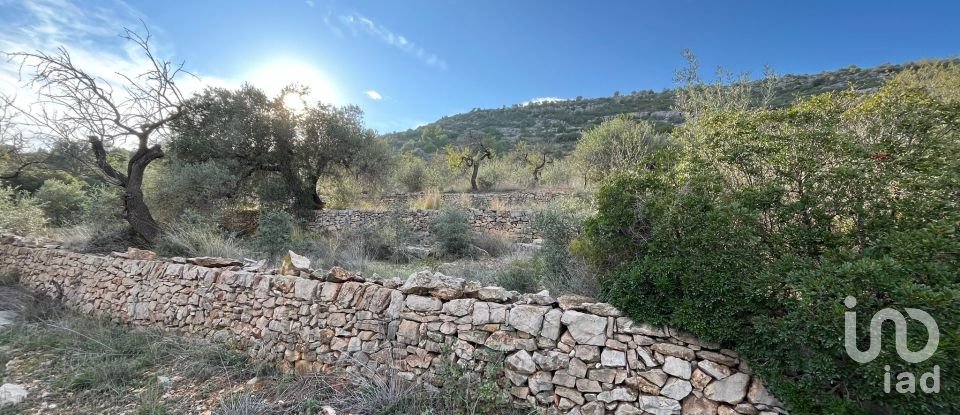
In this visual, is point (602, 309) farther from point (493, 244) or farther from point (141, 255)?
point (141, 255)

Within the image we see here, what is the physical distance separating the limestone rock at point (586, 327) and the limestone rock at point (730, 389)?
2.19 ft

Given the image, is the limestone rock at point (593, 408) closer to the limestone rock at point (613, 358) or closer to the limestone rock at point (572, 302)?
the limestone rock at point (613, 358)

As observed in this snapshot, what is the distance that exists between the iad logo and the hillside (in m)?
24.0

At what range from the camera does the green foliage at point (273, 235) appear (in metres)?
7.03

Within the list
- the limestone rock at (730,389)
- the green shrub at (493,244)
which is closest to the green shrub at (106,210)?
the green shrub at (493,244)

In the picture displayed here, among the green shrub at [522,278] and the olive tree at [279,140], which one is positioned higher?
the olive tree at [279,140]

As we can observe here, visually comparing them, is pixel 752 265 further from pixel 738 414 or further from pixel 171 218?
pixel 171 218

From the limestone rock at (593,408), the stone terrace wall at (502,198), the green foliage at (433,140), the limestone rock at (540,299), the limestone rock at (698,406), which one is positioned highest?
the green foliage at (433,140)

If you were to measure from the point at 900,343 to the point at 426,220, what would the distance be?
9.66m

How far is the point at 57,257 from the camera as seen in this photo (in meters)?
6.71

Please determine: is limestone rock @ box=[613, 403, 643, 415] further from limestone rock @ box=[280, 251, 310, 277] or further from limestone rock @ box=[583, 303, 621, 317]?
limestone rock @ box=[280, 251, 310, 277]

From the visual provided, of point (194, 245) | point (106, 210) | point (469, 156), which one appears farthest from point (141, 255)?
point (469, 156)

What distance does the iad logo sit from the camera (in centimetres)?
156

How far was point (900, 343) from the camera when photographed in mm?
1583
